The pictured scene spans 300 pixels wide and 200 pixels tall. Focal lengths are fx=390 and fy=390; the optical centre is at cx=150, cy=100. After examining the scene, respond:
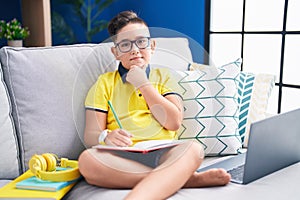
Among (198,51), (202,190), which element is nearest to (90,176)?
(202,190)

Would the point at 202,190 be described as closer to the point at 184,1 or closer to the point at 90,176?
the point at 90,176

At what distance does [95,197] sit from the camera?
1172 mm

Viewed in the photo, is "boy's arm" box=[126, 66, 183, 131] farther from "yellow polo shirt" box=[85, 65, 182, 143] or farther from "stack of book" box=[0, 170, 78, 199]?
"stack of book" box=[0, 170, 78, 199]

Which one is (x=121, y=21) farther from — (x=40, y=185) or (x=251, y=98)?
(x=251, y=98)

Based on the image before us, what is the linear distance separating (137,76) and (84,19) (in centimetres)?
262

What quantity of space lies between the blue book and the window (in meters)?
1.67

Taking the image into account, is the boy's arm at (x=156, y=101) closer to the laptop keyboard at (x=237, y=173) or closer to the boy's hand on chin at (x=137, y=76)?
the boy's hand on chin at (x=137, y=76)

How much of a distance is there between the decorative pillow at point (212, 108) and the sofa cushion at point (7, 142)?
63 centimetres

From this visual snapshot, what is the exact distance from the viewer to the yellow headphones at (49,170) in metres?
1.20

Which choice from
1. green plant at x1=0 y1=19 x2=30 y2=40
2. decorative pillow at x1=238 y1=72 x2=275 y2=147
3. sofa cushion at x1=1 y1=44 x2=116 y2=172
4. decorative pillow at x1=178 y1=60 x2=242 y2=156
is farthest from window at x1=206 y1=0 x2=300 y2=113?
sofa cushion at x1=1 y1=44 x2=116 y2=172

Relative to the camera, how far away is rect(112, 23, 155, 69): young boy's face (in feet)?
3.26

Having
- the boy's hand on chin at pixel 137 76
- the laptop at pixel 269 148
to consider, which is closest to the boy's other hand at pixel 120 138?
the boy's hand on chin at pixel 137 76

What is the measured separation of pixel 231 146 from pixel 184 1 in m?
1.56

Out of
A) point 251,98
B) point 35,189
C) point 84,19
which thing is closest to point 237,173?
point 251,98
